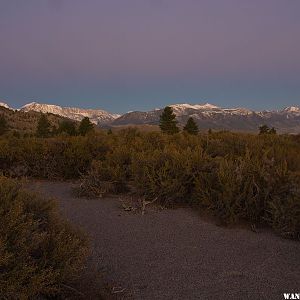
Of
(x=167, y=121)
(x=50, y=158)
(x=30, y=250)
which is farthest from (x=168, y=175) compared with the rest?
(x=167, y=121)

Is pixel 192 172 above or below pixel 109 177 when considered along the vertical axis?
above

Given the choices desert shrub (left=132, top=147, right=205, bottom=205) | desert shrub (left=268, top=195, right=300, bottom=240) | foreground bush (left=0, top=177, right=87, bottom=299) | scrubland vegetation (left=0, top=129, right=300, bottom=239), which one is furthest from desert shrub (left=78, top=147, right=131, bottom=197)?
foreground bush (left=0, top=177, right=87, bottom=299)

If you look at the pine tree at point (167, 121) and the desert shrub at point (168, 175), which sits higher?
the pine tree at point (167, 121)

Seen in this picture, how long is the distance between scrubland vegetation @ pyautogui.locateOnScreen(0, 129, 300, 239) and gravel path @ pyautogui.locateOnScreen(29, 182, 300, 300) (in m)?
0.57

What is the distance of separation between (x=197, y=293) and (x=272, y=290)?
3.48 ft

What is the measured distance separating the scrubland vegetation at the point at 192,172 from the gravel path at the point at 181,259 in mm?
567

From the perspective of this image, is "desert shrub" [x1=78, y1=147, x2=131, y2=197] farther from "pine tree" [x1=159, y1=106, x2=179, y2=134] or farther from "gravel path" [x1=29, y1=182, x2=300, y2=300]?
"pine tree" [x1=159, y1=106, x2=179, y2=134]

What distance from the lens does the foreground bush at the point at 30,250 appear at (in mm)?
4363

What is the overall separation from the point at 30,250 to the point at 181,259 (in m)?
3.11

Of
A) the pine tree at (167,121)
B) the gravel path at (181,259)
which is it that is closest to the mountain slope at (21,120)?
the pine tree at (167,121)

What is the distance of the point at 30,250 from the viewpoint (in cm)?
479

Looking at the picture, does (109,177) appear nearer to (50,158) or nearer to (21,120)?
(50,158)

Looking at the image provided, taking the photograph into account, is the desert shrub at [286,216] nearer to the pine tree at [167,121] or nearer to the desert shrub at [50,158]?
the desert shrub at [50,158]

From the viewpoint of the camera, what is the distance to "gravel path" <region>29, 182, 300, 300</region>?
5.92m
